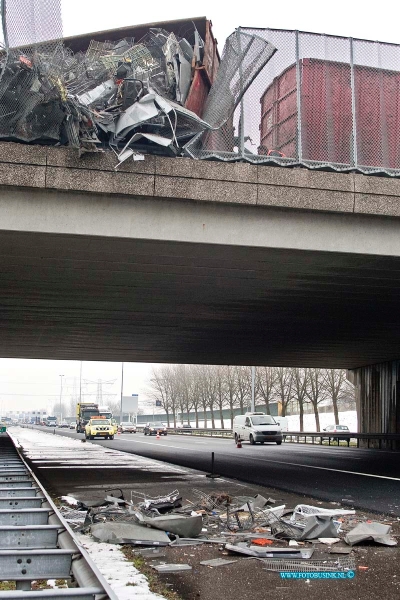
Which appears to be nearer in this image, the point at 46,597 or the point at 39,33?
the point at 46,597

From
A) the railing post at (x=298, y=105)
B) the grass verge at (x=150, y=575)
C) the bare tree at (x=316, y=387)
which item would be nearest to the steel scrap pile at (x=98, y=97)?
the railing post at (x=298, y=105)

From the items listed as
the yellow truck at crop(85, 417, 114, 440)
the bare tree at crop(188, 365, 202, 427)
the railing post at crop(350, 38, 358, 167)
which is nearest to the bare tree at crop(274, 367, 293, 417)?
the yellow truck at crop(85, 417, 114, 440)

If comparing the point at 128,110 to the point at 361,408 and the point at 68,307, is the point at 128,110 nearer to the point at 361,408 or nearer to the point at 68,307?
the point at 68,307

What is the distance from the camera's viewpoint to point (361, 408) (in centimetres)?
3741

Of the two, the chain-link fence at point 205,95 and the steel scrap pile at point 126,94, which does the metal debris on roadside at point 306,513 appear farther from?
the steel scrap pile at point 126,94

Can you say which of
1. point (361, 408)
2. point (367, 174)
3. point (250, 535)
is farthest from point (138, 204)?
point (361, 408)

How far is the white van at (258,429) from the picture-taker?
41281 mm

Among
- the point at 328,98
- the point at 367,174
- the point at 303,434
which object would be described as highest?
the point at 328,98

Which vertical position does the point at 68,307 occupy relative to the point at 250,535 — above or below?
above

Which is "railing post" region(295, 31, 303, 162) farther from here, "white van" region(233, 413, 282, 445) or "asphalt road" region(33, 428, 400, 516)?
"white van" region(233, 413, 282, 445)

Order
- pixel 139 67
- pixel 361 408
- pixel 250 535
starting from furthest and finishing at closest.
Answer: pixel 361 408, pixel 139 67, pixel 250 535

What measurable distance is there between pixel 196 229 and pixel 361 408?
2767 centimetres

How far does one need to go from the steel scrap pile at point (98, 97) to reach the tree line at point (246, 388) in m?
50.7

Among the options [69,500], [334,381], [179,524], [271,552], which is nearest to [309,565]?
[271,552]
